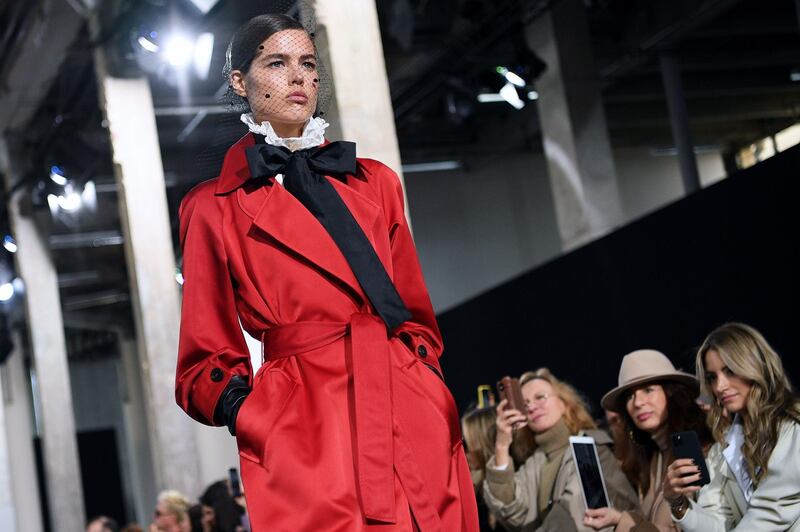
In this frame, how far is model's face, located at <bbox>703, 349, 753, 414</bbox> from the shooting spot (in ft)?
9.59

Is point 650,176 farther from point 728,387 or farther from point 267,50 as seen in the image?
point 267,50

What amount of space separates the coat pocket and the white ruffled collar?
387 mm

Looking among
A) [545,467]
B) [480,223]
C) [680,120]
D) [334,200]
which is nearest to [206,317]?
[334,200]

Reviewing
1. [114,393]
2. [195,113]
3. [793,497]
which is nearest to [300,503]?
[793,497]

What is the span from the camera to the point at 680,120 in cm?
1246

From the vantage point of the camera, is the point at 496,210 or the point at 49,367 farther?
the point at 496,210

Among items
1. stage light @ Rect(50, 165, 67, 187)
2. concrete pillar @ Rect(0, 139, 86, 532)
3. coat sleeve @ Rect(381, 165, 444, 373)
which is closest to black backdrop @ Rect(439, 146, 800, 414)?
coat sleeve @ Rect(381, 165, 444, 373)

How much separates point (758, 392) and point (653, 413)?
533 millimetres

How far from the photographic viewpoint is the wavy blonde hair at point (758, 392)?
2848 mm

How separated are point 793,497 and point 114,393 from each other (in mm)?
23618

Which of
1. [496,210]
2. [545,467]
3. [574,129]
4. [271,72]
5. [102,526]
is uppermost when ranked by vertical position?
[496,210]

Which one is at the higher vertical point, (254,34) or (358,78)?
(358,78)

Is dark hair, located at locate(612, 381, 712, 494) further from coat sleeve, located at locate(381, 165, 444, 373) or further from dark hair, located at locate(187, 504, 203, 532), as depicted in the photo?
dark hair, located at locate(187, 504, 203, 532)

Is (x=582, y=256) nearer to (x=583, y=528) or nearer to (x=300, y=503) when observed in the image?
(x=583, y=528)
